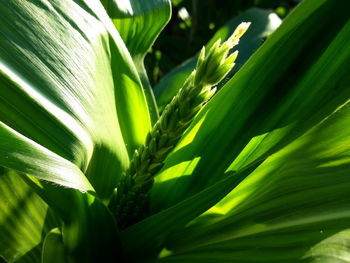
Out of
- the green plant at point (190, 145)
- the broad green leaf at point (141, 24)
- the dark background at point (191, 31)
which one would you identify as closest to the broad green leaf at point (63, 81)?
Result: the green plant at point (190, 145)

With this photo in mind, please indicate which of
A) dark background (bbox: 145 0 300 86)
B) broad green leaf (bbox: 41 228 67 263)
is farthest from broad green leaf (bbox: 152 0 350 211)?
dark background (bbox: 145 0 300 86)

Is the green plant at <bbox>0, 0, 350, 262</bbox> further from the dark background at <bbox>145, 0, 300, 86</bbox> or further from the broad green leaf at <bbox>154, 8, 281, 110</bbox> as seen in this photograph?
the dark background at <bbox>145, 0, 300, 86</bbox>

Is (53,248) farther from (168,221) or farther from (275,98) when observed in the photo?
(275,98)

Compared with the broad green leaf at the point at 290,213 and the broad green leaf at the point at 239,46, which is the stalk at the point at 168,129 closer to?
the broad green leaf at the point at 290,213

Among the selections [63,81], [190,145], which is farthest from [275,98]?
[63,81]

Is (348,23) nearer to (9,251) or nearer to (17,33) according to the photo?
(17,33)

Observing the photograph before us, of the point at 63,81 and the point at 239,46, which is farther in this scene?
the point at 239,46
